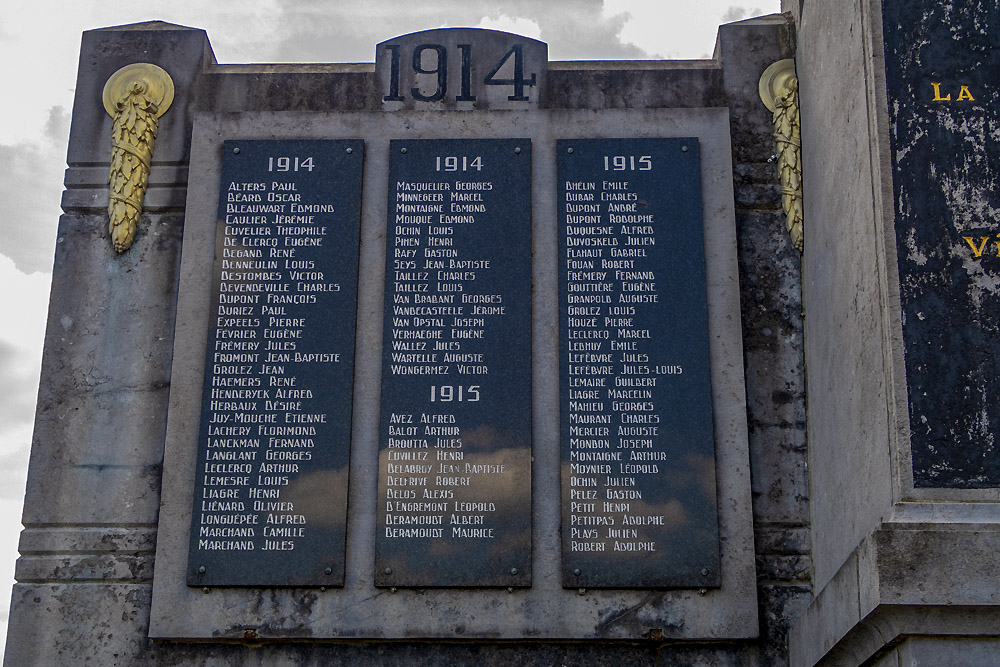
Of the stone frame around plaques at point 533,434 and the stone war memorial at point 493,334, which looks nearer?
the stone war memorial at point 493,334

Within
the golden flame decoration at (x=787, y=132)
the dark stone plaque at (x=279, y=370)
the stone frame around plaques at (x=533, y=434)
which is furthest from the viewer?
the golden flame decoration at (x=787, y=132)

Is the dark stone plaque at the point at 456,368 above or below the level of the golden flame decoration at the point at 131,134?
below

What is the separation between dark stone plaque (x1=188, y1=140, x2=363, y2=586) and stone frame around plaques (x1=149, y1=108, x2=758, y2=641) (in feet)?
0.43

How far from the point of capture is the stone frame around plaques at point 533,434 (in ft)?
34.2

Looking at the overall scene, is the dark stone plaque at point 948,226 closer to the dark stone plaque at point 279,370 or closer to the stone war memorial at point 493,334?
the stone war memorial at point 493,334

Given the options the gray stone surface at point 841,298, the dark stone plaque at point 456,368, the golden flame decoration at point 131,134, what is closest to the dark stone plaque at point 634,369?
the dark stone plaque at point 456,368

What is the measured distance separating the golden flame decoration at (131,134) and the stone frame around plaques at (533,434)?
0.47 meters

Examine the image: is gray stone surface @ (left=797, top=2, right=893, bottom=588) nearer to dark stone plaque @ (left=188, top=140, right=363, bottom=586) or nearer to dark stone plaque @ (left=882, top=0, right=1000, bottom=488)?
dark stone plaque @ (left=882, top=0, right=1000, bottom=488)

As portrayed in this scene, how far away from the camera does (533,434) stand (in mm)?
10953

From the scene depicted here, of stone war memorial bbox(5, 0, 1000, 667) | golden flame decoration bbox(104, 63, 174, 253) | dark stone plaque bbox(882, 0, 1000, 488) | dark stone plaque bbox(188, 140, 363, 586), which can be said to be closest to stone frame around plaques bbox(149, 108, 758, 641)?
stone war memorial bbox(5, 0, 1000, 667)

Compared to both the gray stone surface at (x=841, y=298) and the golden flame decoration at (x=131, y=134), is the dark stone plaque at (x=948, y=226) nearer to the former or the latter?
the gray stone surface at (x=841, y=298)

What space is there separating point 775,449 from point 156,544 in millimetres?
5289

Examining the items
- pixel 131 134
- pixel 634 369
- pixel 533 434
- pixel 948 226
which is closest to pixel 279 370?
pixel 533 434

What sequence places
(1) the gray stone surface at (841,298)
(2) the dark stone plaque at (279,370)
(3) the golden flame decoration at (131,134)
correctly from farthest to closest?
(3) the golden flame decoration at (131,134), (2) the dark stone plaque at (279,370), (1) the gray stone surface at (841,298)
